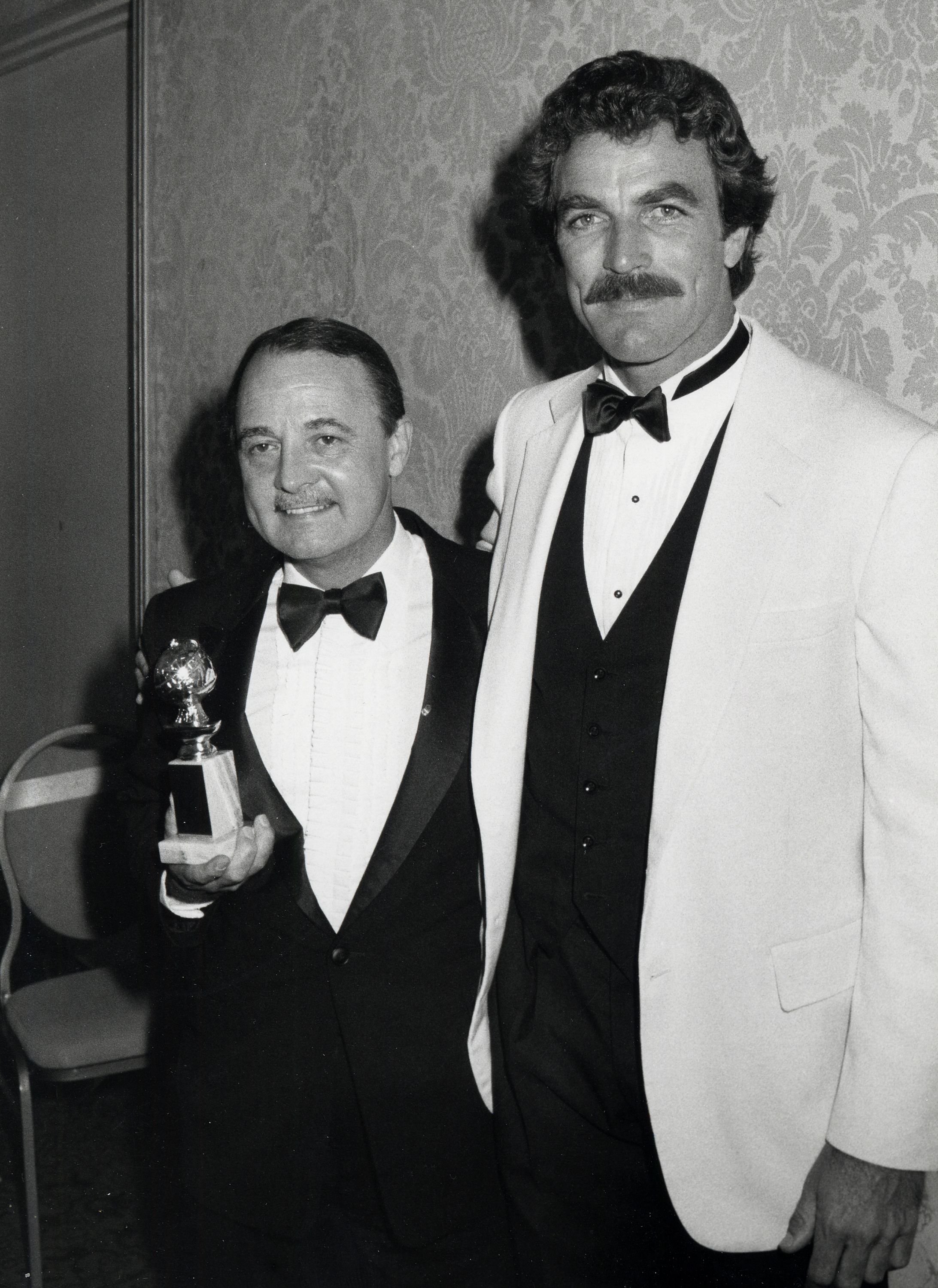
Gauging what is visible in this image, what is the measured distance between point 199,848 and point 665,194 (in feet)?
3.78

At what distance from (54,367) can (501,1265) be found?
3.51 m

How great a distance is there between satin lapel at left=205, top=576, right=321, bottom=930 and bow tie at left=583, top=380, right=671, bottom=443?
27.0 inches

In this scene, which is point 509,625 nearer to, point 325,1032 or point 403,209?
point 325,1032

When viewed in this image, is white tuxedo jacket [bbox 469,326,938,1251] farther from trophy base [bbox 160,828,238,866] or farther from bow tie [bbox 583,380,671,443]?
trophy base [bbox 160,828,238,866]

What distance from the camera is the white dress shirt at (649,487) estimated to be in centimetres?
172

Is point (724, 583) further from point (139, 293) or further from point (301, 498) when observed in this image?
point (139, 293)

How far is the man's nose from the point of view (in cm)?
166

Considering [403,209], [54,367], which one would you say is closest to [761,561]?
[403,209]

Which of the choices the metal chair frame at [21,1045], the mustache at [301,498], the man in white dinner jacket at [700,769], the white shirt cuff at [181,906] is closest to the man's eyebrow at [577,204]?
the man in white dinner jacket at [700,769]

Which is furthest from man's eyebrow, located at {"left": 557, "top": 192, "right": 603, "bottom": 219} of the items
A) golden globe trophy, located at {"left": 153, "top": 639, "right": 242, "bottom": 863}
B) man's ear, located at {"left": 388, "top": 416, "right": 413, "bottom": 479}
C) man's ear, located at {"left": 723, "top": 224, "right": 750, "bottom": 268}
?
golden globe trophy, located at {"left": 153, "top": 639, "right": 242, "bottom": 863}

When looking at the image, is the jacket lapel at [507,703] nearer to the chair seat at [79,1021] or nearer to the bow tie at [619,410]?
the bow tie at [619,410]

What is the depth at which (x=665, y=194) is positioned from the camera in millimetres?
1681

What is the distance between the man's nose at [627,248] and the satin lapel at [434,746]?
2.04 feet

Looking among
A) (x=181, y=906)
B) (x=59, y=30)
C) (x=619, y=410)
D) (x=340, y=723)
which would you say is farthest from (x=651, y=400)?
(x=59, y=30)
